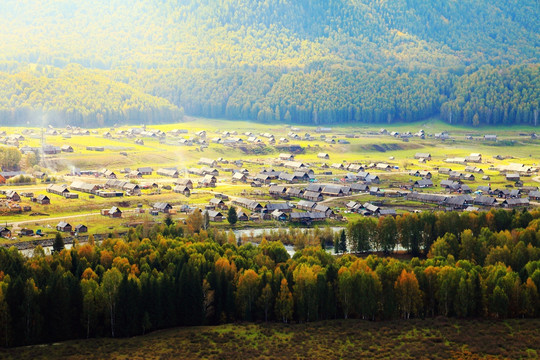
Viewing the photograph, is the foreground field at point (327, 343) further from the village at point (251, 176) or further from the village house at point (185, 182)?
the village house at point (185, 182)

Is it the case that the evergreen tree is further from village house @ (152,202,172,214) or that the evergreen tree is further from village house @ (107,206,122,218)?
village house @ (107,206,122,218)

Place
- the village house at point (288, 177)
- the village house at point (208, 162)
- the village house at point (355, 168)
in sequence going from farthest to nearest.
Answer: the village house at point (208, 162) → the village house at point (355, 168) → the village house at point (288, 177)

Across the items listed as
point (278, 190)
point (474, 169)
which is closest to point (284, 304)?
point (278, 190)

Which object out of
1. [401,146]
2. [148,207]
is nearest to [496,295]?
[148,207]

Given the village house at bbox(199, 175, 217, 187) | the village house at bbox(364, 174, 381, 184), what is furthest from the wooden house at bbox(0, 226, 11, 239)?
the village house at bbox(364, 174, 381, 184)

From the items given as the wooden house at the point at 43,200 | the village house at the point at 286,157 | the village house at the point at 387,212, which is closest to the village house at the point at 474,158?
the village house at the point at 286,157
